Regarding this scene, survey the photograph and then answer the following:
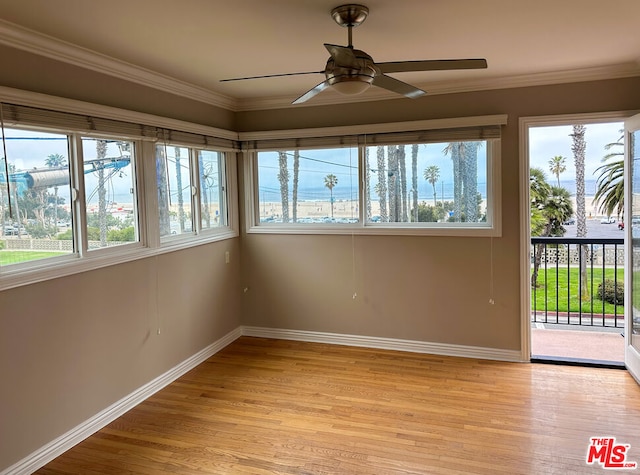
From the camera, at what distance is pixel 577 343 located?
4363mm

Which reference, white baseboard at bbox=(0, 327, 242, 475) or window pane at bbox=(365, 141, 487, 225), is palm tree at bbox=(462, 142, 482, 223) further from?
white baseboard at bbox=(0, 327, 242, 475)

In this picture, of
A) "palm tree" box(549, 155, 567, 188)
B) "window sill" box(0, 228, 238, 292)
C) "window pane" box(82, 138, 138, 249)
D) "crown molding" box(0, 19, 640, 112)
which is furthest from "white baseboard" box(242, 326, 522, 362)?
"palm tree" box(549, 155, 567, 188)

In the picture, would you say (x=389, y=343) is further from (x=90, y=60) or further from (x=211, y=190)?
(x=90, y=60)

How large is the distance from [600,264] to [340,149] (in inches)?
131

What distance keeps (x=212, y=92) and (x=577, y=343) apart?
13.4ft

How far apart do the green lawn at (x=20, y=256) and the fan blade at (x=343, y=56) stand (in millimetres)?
1971

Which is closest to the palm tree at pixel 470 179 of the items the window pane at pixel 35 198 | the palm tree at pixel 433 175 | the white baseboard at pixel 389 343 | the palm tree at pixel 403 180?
the palm tree at pixel 433 175

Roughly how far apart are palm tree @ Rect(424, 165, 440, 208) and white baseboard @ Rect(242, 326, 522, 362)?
1.27 metres

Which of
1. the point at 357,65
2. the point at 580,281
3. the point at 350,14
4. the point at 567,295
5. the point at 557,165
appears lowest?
the point at 567,295

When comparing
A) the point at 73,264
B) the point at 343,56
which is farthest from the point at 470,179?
the point at 73,264

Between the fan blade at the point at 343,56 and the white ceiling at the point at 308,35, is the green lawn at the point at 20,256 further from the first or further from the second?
the fan blade at the point at 343,56

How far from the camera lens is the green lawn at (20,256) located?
96.0 inches

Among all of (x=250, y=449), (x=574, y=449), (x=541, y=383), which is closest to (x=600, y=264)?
(x=541, y=383)

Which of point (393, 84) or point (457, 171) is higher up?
point (393, 84)
